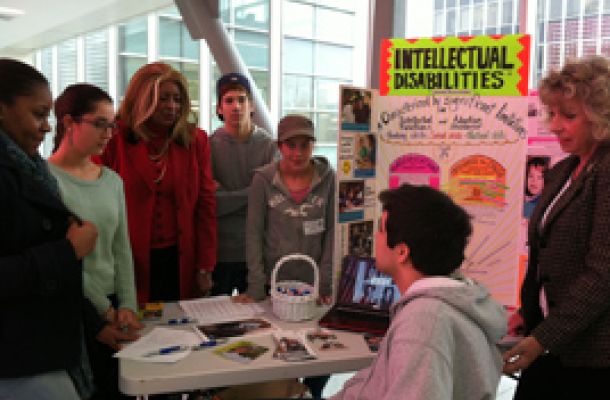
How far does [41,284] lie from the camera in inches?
49.6

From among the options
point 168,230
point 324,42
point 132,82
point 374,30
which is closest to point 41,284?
point 168,230

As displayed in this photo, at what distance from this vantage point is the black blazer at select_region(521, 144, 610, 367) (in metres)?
1.47

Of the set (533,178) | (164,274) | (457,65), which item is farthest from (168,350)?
(533,178)

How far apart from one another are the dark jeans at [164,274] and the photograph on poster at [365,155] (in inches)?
36.0

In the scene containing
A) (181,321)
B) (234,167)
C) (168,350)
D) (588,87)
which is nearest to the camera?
(588,87)

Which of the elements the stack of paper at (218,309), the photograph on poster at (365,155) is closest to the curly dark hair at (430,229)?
the stack of paper at (218,309)

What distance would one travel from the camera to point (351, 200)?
2.31m

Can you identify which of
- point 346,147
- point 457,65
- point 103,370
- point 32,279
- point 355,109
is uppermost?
point 457,65

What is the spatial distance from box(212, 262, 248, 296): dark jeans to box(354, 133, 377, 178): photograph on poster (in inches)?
33.5

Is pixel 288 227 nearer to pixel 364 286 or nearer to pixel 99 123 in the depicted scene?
pixel 364 286

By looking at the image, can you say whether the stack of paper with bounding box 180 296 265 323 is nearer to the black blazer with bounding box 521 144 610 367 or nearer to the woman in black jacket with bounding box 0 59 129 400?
the woman in black jacket with bounding box 0 59 129 400

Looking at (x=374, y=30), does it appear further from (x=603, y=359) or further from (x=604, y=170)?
(x=603, y=359)

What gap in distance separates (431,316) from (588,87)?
0.89 m

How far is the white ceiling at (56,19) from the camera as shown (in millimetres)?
4695
